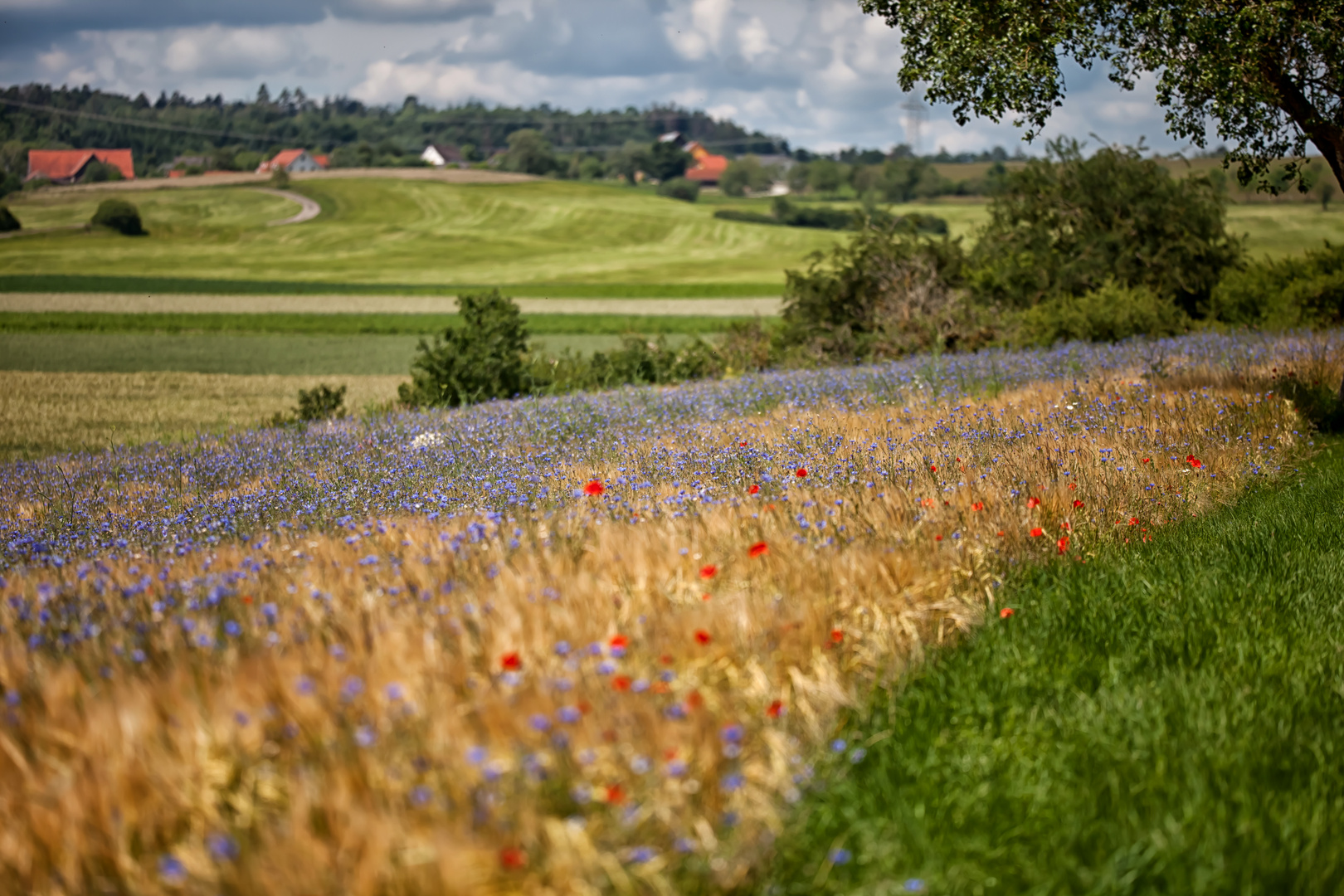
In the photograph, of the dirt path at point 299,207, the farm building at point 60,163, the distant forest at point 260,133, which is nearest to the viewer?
the dirt path at point 299,207

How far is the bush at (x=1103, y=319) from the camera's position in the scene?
1898cm

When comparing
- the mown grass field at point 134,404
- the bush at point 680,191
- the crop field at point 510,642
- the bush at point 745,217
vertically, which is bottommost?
the mown grass field at point 134,404

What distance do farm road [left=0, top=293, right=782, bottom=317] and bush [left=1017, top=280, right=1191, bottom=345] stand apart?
22.7 metres

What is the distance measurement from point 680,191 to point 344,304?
7222 cm

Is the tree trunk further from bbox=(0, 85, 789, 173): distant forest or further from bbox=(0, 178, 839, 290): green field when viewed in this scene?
bbox=(0, 85, 789, 173): distant forest

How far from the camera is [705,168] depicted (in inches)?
6289

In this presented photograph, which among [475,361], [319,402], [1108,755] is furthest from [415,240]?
[1108,755]

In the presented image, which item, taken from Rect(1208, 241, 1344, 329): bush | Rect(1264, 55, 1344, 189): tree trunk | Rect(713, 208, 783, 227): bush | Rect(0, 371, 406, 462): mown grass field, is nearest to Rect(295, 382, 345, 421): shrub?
Rect(0, 371, 406, 462): mown grass field

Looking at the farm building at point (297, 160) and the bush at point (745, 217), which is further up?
the farm building at point (297, 160)

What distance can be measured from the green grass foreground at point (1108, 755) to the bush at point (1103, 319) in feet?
47.4

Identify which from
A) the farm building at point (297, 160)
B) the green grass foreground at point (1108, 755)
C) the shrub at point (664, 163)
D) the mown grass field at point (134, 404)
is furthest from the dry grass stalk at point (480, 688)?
the farm building at point (297, 160)

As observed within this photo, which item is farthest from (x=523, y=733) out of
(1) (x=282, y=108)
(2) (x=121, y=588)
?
(1) (x=282, y=108)

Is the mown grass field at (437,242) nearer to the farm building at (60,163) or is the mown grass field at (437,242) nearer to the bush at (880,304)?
the farm building at (60,163)

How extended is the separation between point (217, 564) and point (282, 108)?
19873 centimetres
